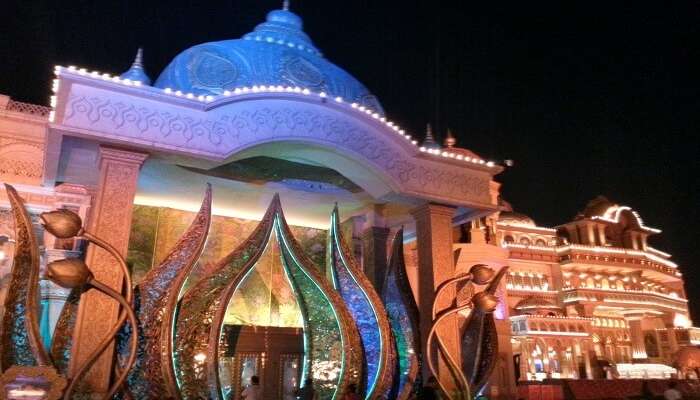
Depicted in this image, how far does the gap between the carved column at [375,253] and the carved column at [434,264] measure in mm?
1926

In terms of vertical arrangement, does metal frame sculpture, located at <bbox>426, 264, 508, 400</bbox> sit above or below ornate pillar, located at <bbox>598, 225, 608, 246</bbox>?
below

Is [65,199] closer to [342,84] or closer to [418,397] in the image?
[342,84]

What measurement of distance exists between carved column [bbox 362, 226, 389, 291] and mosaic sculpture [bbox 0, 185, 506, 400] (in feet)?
7.67

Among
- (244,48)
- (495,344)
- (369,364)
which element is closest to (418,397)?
(369,364)

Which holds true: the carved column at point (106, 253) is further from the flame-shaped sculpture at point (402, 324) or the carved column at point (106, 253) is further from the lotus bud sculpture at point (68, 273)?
the flame-shaped sculpture at point (402, 324)

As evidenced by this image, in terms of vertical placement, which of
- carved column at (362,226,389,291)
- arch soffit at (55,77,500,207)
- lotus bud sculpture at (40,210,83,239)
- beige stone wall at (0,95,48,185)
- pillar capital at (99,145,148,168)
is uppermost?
beige stone wall at (0,95,48,185)

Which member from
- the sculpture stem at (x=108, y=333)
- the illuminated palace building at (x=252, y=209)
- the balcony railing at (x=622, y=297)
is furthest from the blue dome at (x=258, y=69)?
the balcony railing at (x=622, y=297)

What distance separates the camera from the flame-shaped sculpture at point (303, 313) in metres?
7.72

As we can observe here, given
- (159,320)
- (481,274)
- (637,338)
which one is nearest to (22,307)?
(159,320)

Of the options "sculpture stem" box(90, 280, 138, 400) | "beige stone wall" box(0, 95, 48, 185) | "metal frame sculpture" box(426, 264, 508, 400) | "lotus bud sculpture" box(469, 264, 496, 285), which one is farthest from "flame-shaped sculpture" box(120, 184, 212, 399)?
"beige stone wall" box(0, 95, 48, 185)

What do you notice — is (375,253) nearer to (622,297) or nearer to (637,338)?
(622,297)

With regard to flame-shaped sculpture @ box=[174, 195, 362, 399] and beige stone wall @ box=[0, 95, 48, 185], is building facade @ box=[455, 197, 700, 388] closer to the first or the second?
flame-shaped sculpture @ box=[174, 195, 362, 399]

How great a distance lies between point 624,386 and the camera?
1627cm

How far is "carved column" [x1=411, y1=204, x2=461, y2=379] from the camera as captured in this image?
10.0 metres
